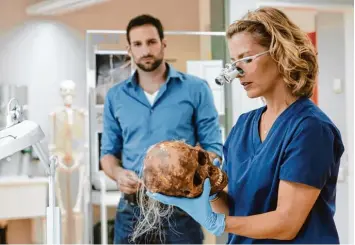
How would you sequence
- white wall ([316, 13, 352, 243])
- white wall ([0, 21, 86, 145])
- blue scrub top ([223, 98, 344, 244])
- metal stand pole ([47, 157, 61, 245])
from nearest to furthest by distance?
metal stand pole ([47, 157, 61, 245])
blue scrub top ([223, 98, 344, 244])
white wall ([0, 21, 86, 145])
white wall ([316, 13, 352, 243])

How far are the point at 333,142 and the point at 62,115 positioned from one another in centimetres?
117

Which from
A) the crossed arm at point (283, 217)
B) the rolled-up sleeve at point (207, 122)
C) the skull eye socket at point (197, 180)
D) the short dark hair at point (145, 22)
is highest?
the short dark hair at point (145, 22)

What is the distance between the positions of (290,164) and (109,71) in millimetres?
1067

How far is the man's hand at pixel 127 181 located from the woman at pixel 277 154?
25.9 inches

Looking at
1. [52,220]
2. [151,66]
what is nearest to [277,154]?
[52,220]

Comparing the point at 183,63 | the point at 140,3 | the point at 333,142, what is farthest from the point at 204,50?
the point at 333,142

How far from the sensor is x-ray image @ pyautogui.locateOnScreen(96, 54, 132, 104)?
2307 millimetres

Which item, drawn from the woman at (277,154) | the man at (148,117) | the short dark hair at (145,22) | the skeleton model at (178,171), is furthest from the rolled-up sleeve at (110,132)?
the skeleton model at (178,171)

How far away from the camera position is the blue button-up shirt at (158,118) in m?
2.24

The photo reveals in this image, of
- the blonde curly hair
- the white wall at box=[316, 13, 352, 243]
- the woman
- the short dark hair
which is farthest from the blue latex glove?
the white wall at box=[316, 13, 352, 243]

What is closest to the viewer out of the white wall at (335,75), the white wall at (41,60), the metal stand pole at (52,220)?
the metal stand pole at (52,220)

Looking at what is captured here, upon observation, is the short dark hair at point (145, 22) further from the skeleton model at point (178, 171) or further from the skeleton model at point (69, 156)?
the skeleton model at point (178, 171)

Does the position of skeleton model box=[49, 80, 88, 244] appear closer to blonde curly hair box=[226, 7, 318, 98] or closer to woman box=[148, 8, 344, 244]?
woman box=[148, 8, 344, 244]

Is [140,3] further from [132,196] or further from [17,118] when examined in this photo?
[17,118]
